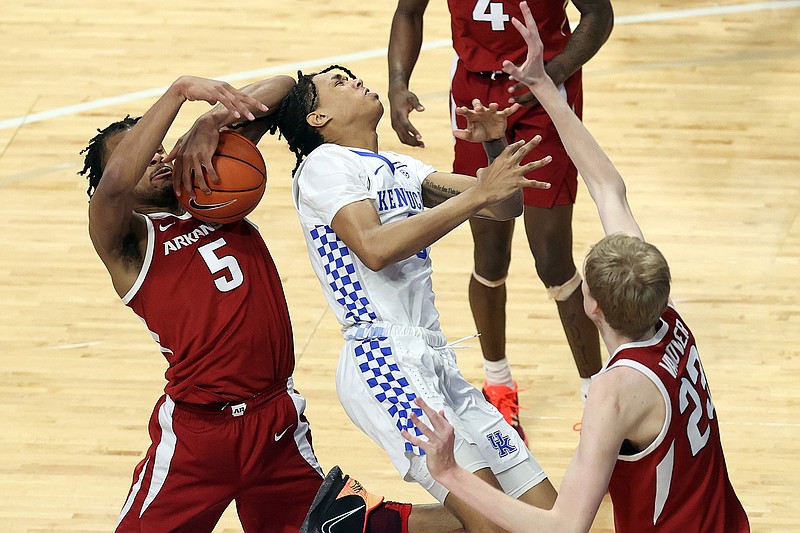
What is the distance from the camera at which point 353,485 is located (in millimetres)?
4422

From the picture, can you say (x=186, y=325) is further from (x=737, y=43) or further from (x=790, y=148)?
(x=737, y=43)

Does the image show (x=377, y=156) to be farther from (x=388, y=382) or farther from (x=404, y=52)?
(x=404, y=52)

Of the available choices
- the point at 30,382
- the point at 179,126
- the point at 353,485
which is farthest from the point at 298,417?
the point at 179,126

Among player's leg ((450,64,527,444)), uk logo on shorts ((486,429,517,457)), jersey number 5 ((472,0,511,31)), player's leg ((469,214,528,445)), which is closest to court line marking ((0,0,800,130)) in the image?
player's leg ((450,64,527,444))

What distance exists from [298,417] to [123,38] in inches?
240

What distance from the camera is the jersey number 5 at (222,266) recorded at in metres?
4.17

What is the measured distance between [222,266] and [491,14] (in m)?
A: 1.74

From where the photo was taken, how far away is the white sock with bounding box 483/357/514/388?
5781mm

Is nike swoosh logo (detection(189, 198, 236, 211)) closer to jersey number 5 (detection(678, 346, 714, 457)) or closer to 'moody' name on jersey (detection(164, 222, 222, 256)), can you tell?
'moody' name on jersey (detection(164, 222, 222, 256))

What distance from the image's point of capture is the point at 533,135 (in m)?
5.34

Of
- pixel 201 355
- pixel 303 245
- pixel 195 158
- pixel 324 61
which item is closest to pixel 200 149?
pixel 195 158

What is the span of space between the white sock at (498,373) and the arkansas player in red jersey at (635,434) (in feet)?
7.22

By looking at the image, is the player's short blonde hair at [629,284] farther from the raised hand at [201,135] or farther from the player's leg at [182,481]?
the player's leg at [182,481]

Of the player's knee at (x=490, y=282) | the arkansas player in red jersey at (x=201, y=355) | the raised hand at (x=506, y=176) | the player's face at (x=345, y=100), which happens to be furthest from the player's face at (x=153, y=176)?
the player's knee at (x=490, y=282)
